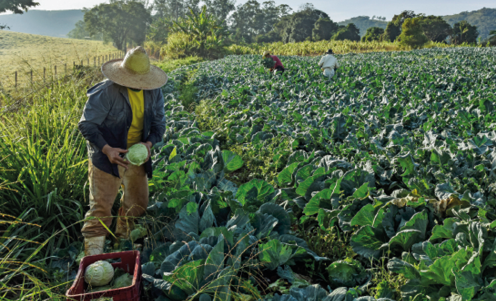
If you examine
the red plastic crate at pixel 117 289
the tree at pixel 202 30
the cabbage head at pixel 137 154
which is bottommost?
the red plastic crate at pixel 117 289

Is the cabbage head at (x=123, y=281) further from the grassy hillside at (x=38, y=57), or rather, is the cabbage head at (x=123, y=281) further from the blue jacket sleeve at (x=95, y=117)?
the grassy hillside at (x=38, y=57)

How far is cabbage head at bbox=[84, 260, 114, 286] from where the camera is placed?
Result: 191 centimetres

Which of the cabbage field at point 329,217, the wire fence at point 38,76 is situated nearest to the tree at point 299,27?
the wire fence at point 38,76

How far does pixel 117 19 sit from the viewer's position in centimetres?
5591

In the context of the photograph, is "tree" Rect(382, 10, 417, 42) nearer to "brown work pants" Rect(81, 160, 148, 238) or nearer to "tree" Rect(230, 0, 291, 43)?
"tree" Rect(230, 0, 291, 43)

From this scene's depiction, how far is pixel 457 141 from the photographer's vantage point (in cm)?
400

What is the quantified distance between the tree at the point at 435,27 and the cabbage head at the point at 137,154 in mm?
59368

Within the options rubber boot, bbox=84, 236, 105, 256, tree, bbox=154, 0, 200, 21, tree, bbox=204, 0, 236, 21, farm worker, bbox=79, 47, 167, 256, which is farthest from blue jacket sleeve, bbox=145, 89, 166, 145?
tree, bbox=154, 0, 200, 21

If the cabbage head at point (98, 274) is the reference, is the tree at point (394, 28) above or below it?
above

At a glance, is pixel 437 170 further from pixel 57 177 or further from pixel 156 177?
pixel 57 177

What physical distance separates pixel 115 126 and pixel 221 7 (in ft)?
277

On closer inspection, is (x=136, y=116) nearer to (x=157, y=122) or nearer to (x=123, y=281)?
(x=157, y=122)

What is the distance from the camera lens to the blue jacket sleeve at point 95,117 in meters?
2.38

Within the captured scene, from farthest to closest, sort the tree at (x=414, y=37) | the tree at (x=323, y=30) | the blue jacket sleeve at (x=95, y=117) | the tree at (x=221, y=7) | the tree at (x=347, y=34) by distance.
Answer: the tree at (x=221, y=7) < the tree at (x=323, y=30) < the tree at (x=347, y=34) < the tree at (x=414, y=37) < the blue jacket sleeve at (x=95, y=117)
